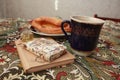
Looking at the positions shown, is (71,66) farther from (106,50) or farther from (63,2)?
(63,2)

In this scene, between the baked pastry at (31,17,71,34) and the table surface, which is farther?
the baked pastry at (31,17,71,34)

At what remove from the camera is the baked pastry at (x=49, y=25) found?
0.63 meters

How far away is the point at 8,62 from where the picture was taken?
17.7 inches

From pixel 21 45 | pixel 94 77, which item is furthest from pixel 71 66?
pixel 21 45

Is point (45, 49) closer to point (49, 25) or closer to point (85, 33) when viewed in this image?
point (85, 33)

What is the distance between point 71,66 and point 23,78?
0.51 ft

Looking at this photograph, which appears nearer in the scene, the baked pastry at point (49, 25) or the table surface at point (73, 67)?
the table surface at point (73, 67)

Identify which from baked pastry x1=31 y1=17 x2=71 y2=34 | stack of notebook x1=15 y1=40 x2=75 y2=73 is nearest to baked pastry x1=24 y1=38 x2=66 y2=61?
stack of notebook x1=15 y1=40 x2=75 y2=73

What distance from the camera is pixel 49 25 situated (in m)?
0.74

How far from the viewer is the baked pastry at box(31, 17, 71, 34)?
635 millimetres

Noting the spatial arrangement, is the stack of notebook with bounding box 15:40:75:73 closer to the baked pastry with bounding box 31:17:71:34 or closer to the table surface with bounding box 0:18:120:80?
the table surface with bounding box 0:18:120:80

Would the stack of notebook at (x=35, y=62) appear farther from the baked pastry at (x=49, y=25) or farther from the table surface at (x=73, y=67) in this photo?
the baked pastry at (x=49, y=25)

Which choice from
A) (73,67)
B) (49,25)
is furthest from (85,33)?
(49,25)

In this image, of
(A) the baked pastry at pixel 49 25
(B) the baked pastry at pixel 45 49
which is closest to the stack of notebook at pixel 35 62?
(B) the baked pastry at pixel 45 49
